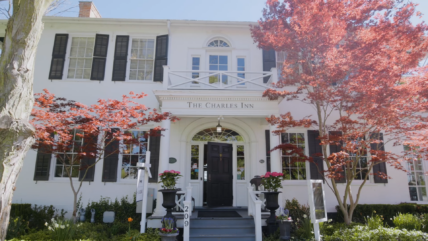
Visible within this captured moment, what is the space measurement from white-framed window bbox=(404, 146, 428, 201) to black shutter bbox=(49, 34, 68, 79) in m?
13.8

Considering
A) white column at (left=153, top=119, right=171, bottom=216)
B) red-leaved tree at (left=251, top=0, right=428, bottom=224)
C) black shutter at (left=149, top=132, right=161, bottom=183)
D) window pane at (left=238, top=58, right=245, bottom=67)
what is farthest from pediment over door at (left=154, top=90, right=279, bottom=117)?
window pane at (left=238, top=58, right=245, bottom=67)

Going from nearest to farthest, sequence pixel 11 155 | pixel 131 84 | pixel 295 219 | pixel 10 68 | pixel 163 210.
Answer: pixel 11 155
pixel 10 68
pixel 163 210
pixel 295 219
pixel 131 84

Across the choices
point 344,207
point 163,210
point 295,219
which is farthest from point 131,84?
point 344,207

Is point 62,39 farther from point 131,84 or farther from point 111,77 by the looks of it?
point 131,84

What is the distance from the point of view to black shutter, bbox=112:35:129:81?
36.9 ft

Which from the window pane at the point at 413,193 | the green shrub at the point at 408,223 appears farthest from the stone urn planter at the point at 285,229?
the window pane at the point at 413,193

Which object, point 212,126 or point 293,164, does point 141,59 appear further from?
point 293,164

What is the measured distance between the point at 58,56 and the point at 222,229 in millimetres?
9094

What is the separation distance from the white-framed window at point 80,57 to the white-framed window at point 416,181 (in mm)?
12948

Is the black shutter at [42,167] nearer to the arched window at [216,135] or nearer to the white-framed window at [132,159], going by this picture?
the white-framed window at [132,159]

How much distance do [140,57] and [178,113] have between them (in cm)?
388

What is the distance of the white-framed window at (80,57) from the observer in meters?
11.5

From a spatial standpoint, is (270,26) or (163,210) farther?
(270,26)

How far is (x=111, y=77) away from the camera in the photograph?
11266mm
